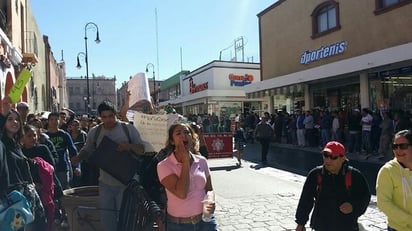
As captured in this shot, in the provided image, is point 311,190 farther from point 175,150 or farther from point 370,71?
point 370,71

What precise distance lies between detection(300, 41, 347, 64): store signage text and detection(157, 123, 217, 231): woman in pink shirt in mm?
17437

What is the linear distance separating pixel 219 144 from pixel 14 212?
34.5 ft

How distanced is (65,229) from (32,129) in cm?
182

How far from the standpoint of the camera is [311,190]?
380 centimetres

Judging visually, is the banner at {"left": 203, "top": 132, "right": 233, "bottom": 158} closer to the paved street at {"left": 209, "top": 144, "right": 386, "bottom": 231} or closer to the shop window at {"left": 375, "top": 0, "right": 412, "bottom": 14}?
the paved street at {"left": 209, "top": 144, "right": 386, "bottom": 231}

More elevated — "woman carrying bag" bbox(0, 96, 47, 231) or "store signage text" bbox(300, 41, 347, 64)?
"store signage text" bbox(300, 41, 347, 64)

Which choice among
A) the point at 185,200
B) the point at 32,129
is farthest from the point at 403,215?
the point at 32,129

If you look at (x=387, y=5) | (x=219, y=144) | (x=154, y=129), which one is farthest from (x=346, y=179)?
(x=387, y=5)

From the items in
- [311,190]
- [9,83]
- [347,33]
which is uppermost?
[347,33]

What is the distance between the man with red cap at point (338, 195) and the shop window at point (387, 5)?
14141mm

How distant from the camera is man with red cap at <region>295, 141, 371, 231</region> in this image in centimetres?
356

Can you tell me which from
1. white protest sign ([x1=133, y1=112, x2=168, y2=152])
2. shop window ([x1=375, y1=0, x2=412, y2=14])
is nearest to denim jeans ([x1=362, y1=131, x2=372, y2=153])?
shop window ([x1=375, y1=0, x2=412, y2=14])

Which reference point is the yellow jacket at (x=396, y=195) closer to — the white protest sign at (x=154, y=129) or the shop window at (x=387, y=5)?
the white protest sign at (x=154, y=129)

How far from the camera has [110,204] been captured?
176 inches
